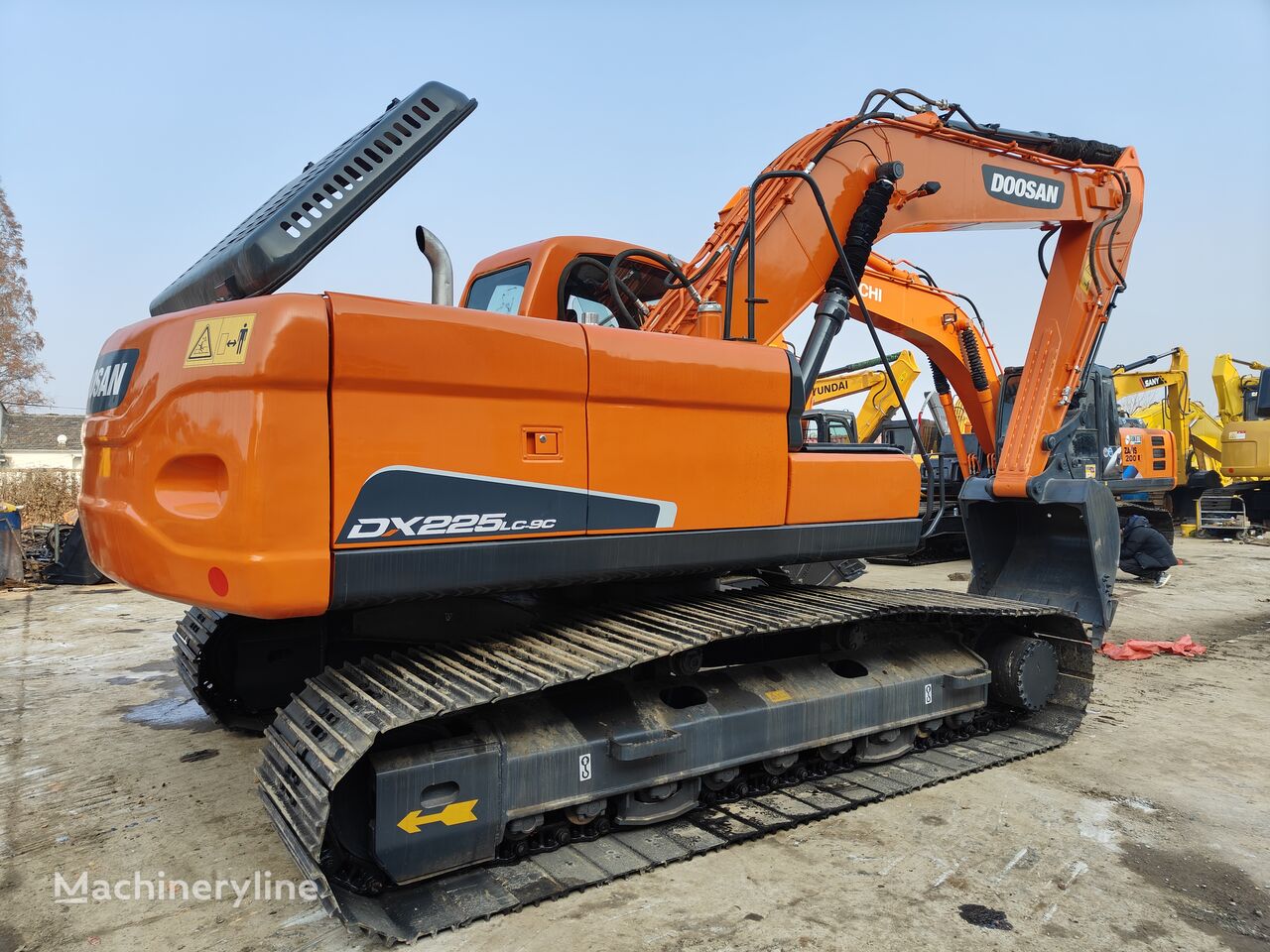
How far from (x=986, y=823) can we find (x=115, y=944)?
9.86ft

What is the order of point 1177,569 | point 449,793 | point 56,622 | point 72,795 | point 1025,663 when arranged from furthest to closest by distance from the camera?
point 1177,569 → point 56,622 → point 1025,663 → point 72,795 → point 449,793

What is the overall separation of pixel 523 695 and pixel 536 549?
1.61 feet

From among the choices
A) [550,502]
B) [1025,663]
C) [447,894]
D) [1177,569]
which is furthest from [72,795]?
[1177,569]

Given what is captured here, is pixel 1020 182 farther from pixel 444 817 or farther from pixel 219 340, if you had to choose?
pixel 444 817

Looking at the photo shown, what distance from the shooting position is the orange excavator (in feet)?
8.21

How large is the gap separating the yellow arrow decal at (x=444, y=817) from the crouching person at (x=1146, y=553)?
9490mm

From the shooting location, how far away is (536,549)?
2.86 m

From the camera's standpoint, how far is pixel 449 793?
276 centimetres

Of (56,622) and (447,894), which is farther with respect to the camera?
(56,622)

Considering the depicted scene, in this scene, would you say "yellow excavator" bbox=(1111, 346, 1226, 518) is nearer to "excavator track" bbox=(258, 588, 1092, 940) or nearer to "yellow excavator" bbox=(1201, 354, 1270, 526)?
"yellow excavator" bbox=(1201, 354, 1270, 526)

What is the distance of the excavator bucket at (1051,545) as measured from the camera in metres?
5.87

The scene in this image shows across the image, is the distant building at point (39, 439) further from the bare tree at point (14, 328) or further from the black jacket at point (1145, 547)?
the black jacket at point (1145, 547)

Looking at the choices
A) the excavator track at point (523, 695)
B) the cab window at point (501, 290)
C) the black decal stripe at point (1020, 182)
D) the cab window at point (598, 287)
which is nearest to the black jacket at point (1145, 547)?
the black decal stripe at point (1020, 182)

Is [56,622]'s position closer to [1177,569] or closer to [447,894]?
[447,894]
